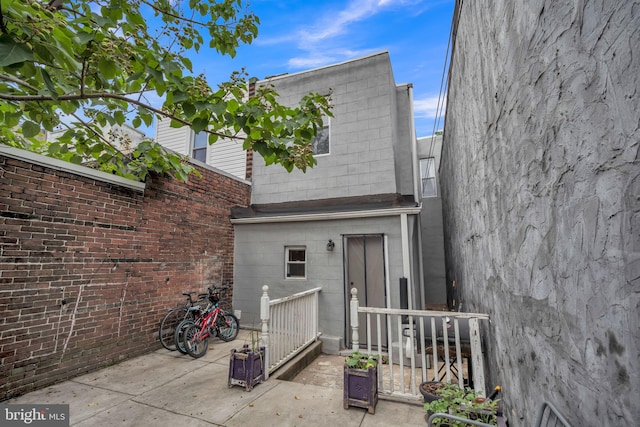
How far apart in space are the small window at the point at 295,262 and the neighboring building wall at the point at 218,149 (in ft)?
9.01

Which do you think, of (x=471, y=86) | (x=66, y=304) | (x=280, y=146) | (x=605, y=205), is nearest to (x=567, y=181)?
(x=605, y=205)

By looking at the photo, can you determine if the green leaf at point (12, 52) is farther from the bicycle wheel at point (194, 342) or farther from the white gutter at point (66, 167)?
the bicycle wheel at point (194, 342)

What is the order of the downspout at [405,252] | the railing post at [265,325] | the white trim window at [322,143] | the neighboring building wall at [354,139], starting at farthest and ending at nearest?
the white trim window at [322,143], the neighboring building wall at [354,139], the downspout at [405,252], the railing post at [265,325]

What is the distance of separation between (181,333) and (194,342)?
0.58 metres

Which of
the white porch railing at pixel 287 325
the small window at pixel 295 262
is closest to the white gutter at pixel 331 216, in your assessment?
the small window at pixel 295 262

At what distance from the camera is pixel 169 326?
18.4ft

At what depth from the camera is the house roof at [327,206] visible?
5918 millimetres

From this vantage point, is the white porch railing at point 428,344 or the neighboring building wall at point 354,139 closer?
the white porch railing at point 428,344

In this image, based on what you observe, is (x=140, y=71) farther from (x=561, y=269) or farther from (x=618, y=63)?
(x=561, y=269)

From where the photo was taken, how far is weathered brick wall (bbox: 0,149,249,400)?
367cm

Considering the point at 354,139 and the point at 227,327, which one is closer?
the point at 227,327

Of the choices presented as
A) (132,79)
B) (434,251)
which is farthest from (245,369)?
(434,251)

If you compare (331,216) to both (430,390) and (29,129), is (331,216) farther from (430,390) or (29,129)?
(29,129)

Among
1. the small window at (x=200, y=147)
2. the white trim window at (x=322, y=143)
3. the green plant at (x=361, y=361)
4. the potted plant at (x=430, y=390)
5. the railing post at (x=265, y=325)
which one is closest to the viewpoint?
the potted plant at (x=430, y=390)
